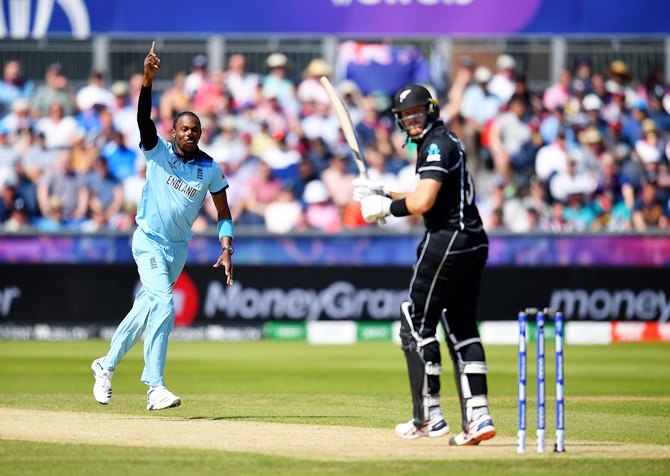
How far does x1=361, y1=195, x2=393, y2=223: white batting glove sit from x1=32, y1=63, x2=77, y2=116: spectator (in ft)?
43.6

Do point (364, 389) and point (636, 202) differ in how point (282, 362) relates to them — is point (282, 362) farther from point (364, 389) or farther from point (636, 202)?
point (636, 202)

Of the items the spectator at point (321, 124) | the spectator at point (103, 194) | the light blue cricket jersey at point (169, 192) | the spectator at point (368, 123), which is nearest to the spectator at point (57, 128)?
the spectator at point (103, 194)

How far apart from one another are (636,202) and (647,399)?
8328 millimetres

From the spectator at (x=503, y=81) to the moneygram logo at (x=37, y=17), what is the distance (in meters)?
7.08

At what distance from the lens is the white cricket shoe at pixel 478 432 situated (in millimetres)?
7234

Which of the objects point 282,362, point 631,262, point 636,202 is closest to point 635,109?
point 636,202

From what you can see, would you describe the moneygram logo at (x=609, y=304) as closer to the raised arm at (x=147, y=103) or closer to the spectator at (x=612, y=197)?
the spectator at (x=612, y=197)

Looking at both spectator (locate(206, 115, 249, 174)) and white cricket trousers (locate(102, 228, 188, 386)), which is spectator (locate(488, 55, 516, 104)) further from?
white cricket trousers (locate(102, 228, 188, 386))

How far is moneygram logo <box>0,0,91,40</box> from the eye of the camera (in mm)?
21766

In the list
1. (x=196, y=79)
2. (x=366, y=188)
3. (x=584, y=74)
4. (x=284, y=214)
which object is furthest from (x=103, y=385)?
(x=584, y=74)

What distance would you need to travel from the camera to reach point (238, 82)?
2030 centimetres

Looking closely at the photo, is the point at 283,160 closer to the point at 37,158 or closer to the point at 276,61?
the point at 276,61

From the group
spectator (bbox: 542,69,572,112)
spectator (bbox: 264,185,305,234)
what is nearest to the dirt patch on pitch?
spectator (bbox: 264,185,305,234)

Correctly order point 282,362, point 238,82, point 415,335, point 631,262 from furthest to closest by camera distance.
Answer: point 238,82 < point 631,262 < point 282,362 < point 415,335
